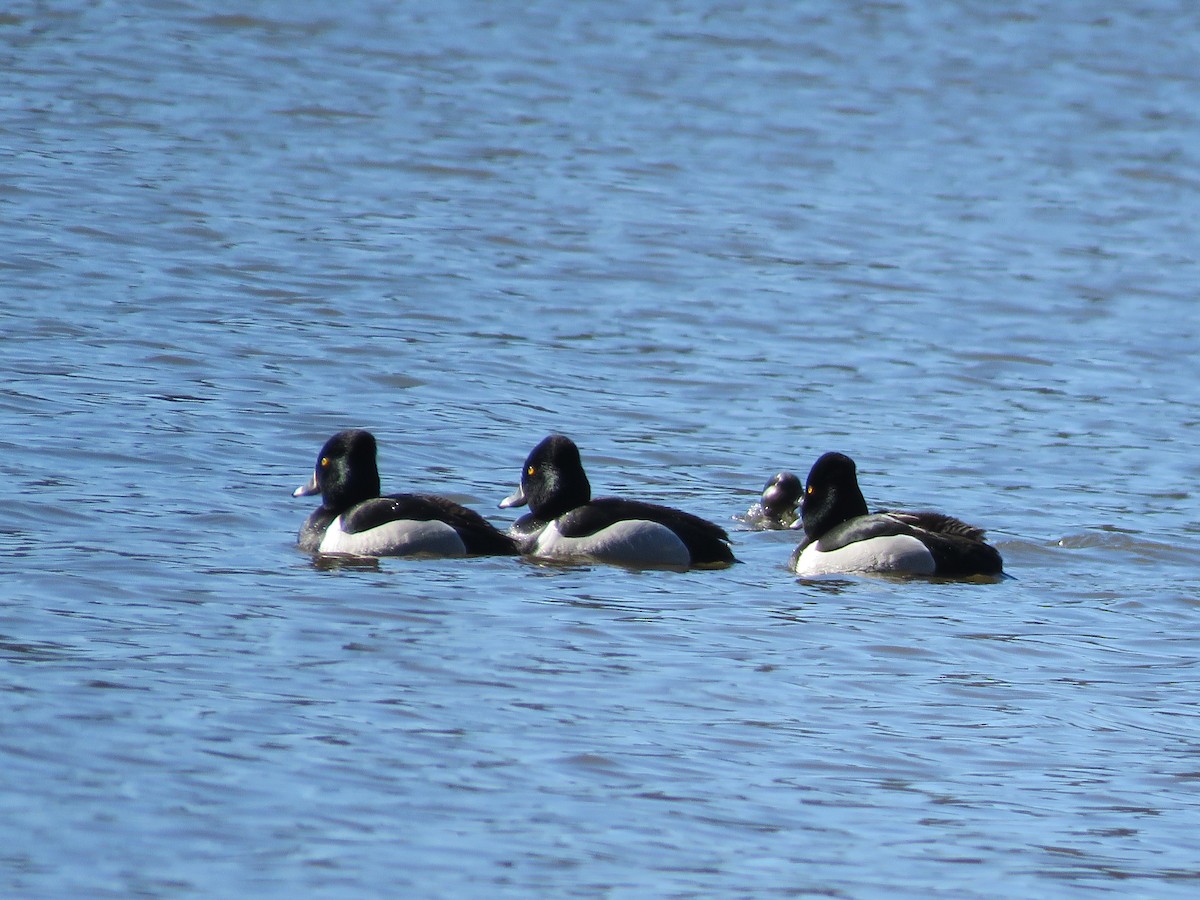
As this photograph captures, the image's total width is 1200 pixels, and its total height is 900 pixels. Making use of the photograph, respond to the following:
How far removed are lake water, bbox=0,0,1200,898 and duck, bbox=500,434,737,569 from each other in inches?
12.0

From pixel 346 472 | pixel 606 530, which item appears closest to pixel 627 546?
pixel 606 530

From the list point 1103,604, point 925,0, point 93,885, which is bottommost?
point 1103,604

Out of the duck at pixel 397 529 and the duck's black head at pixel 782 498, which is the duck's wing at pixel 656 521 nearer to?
the duck at pixel 397 529

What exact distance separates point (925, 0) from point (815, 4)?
7.27 feet

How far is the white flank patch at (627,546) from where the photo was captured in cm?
1150

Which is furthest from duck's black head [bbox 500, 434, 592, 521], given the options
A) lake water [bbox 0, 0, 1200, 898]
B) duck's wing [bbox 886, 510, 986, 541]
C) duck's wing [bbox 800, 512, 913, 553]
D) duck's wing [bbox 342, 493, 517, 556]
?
duck's wing [bbox 886, 510, 986, 541]

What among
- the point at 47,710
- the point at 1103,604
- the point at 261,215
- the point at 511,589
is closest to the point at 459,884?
the point at 47,710

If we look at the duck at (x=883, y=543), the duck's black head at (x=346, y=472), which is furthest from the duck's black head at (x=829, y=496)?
the duck's black head at (x=346, y=472)

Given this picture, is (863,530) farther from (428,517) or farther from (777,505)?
(428,517)

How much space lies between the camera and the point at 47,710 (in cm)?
749

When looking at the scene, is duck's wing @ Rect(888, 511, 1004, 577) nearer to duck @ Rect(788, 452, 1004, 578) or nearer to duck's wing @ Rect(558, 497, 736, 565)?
duck @ Rect(788, 452, 1004, 578)

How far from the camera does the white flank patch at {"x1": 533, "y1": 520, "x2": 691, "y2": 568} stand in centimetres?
1150

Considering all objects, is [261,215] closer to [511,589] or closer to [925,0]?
[511,589]

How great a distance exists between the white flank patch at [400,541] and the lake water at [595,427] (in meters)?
0.24
